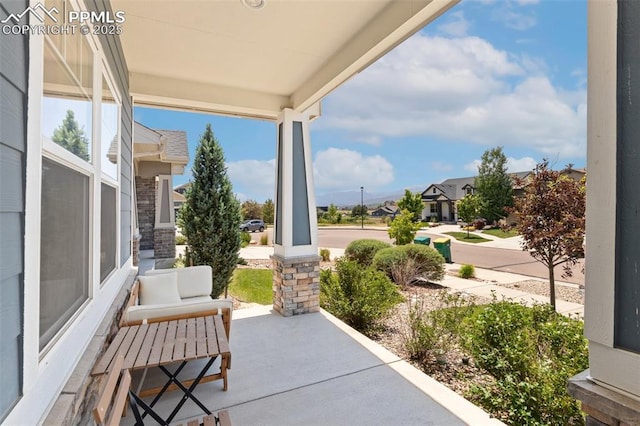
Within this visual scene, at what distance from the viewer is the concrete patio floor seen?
2.38 meters

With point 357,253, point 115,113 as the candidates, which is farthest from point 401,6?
point 357,253

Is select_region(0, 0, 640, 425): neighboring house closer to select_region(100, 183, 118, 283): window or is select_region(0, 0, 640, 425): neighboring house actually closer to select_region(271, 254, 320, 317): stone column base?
select_region(100, 183, 118, 283): window

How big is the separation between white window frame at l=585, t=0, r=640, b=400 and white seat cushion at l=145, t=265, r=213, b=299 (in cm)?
428

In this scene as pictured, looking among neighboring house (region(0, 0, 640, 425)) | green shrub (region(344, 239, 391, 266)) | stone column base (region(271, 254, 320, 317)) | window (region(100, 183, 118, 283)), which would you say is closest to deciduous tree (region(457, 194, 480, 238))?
green shrub (region(344, 239, 391, 266))

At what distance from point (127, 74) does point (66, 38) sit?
2.71m

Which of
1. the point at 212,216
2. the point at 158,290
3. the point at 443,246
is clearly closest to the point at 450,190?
the point at 443,246

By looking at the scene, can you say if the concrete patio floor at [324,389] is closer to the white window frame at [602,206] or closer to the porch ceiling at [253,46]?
the white window frame at [602,206]

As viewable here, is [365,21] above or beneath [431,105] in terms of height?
beneath

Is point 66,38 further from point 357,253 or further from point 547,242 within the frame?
point 357,253

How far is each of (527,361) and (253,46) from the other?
4.04 m

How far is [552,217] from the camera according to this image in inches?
217

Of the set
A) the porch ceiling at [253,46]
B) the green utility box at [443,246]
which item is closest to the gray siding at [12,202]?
the porch ceiling at [253,46]

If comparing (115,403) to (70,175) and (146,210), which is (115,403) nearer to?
(70,175)

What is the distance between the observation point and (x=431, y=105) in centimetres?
3105
